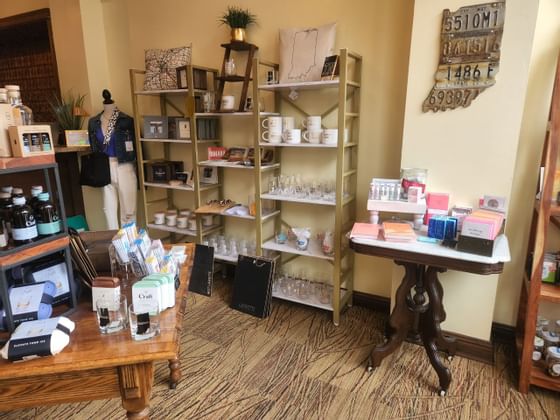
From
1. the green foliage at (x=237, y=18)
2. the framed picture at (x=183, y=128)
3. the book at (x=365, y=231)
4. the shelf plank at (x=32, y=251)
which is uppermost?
the green foliage at (x=237, y=18)

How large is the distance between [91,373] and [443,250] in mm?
1560

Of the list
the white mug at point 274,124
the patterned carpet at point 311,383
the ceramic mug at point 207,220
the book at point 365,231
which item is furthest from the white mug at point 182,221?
the book at point 365,231

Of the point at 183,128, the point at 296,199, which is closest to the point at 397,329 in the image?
the point at 296,199

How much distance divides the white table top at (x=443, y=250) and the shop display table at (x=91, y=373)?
3.95 ft

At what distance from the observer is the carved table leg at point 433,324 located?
198 centimetres

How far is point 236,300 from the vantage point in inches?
113

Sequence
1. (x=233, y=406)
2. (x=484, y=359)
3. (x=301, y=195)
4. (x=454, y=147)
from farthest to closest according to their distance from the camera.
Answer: (x=301, y=195) < (x=484, y=359) < (x=454, y=147) < (x=233, y=406)

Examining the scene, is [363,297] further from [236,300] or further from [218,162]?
[218,162]

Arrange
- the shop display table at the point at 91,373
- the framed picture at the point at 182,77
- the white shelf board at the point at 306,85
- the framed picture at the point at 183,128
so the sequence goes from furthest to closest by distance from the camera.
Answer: the framed picture at the point at 183,128, the framed picture at the point at 182,77, the white shelf board at the point at 306,85, the shop display table at the point at 91,373

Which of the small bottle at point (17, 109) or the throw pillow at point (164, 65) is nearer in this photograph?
the small bottle at point (17, 109)

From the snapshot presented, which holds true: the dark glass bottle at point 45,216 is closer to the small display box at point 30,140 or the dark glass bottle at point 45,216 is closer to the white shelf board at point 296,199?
the small display box at point 30,140

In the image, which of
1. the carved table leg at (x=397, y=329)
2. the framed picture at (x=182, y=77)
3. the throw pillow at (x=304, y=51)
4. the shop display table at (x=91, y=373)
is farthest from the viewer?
the framed picture at (x=182, y=77)

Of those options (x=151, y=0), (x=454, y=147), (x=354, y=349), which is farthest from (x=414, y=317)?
(x=151, y=0)

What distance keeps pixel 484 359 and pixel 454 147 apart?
130 cm
